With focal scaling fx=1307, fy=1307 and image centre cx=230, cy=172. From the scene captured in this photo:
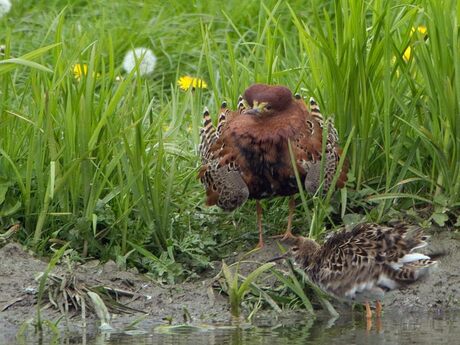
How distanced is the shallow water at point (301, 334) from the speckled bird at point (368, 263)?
0.17 metres

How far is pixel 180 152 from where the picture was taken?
25.5 ft

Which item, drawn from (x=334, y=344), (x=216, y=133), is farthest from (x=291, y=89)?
(x=334, y=344)

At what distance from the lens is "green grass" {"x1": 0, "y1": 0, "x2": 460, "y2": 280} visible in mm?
6828

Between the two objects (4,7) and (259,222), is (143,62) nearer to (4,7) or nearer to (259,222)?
(4,7)

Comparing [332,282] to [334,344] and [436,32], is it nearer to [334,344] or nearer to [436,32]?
[334,344]

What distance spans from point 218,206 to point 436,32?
1508 millimetres

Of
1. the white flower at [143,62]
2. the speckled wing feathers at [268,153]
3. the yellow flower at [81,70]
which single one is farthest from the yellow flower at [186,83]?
the speckled wing feathers at [268,153]

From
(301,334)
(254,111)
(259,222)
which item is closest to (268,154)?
(254,111)

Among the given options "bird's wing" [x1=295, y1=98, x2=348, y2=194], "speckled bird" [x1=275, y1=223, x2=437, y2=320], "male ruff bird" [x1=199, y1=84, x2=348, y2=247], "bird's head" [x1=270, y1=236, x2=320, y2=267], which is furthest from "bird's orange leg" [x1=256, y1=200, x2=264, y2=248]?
"speckled bird" [x1=275, y1=223, x2=437, y2=320]

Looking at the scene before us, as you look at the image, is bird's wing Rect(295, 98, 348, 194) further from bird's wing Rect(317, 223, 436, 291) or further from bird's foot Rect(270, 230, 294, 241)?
bird's wing Rect(317, 223, 436, 291)

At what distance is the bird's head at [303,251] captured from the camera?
6512 mm

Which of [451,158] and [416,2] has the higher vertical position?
[416,2]

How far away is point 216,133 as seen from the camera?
7.40m

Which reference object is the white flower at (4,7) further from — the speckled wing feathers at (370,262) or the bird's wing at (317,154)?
the speckled wing feathers at (370,262)
